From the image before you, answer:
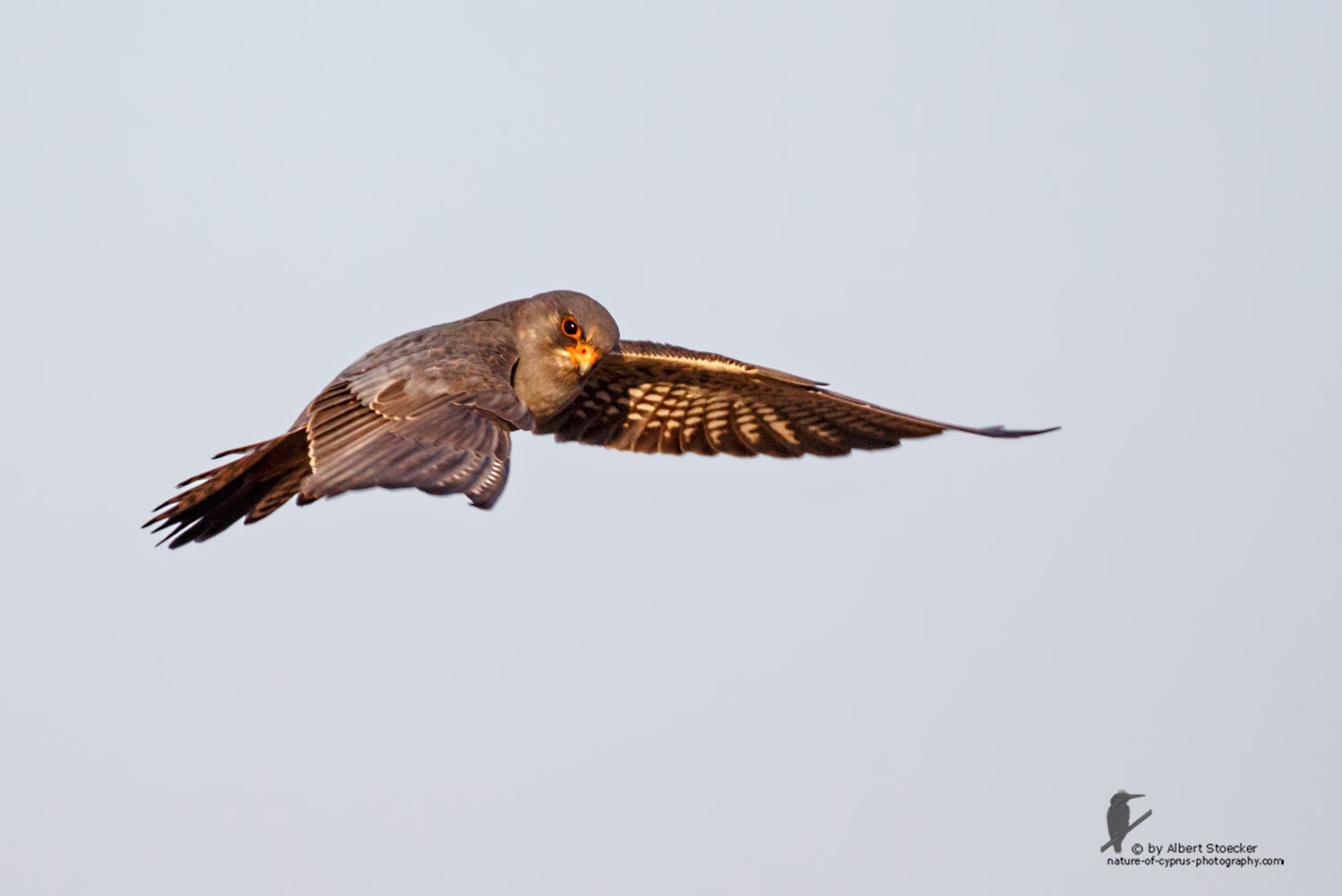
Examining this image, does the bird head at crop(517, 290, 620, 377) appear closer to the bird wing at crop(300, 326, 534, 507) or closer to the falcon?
the falcon

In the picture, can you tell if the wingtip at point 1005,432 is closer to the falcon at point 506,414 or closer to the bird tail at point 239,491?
the falcon at point 506,414

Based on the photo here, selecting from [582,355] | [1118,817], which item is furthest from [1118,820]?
[582,355]

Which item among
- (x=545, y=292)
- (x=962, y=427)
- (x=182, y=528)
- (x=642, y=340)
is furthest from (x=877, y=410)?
(x=182, y=528)

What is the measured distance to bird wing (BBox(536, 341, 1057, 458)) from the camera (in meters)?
10.6

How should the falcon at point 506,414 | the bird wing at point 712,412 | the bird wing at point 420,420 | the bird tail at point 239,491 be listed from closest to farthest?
the bird wing at point 420,420, the falcon at point 506,414, the bird tail at point 239,491, the bird wing at point 712,412

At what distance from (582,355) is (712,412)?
235cm

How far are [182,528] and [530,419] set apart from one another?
2557 millimetres

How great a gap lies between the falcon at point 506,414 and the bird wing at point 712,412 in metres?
0.01

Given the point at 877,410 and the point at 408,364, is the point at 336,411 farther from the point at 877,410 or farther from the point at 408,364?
the point at 877,410

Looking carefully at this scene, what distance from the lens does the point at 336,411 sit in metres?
8.21

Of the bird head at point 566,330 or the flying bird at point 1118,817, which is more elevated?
the bird head at point 566,330

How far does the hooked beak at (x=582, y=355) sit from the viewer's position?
30.8 ft

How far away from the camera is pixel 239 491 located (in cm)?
904

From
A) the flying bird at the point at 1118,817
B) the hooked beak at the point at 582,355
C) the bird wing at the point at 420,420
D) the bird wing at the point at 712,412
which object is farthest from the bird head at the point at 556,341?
the flying bird at the point at 1118,817
